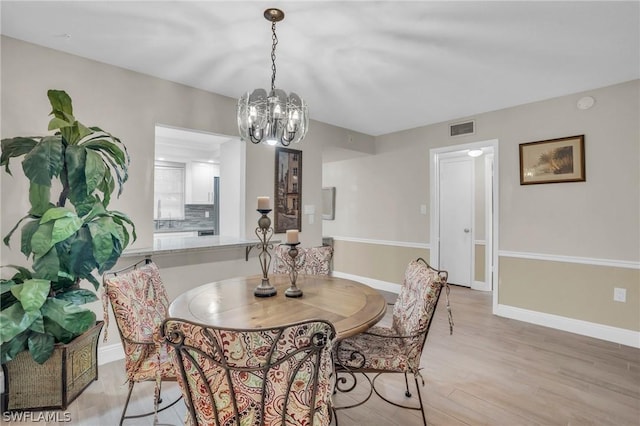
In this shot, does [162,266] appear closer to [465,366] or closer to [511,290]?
[465,366]

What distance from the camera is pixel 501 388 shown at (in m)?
2.11

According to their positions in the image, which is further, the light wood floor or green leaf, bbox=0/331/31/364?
the light wood floor

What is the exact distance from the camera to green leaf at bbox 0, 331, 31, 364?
64.2 inches

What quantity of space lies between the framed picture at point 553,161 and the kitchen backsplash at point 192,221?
4798 mm

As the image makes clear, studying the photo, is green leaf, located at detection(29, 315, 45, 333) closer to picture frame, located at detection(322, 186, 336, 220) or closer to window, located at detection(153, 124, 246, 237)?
window, located at detection(153, 124, 246, 237)

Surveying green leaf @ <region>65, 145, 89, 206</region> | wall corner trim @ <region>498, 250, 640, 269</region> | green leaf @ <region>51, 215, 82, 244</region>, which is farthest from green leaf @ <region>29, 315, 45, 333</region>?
wall corner trim @ <region>498, 250, 640, 269</region>

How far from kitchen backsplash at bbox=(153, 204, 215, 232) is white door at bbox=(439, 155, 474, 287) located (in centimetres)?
410

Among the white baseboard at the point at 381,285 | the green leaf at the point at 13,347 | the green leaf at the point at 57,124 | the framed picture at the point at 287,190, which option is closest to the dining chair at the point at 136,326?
the green leaf at the point at 13,347

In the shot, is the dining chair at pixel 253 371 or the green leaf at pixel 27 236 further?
the green leaf at pixel 27 236

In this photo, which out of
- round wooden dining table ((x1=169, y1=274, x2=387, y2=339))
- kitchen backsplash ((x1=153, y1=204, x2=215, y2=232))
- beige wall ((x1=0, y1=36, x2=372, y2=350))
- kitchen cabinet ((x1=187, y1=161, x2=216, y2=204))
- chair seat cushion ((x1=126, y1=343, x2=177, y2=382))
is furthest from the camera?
kitchen cabinet ((x1=187, y1=161, x2=216, y2=204))

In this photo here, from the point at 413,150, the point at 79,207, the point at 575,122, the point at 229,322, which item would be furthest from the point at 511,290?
the point at 79,207

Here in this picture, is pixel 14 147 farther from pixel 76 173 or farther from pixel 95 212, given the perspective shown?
pixel 95 212

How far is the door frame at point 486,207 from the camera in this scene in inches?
143

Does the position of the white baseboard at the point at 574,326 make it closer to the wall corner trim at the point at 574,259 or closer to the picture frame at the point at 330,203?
the wall corner trim at the point at 574,259
